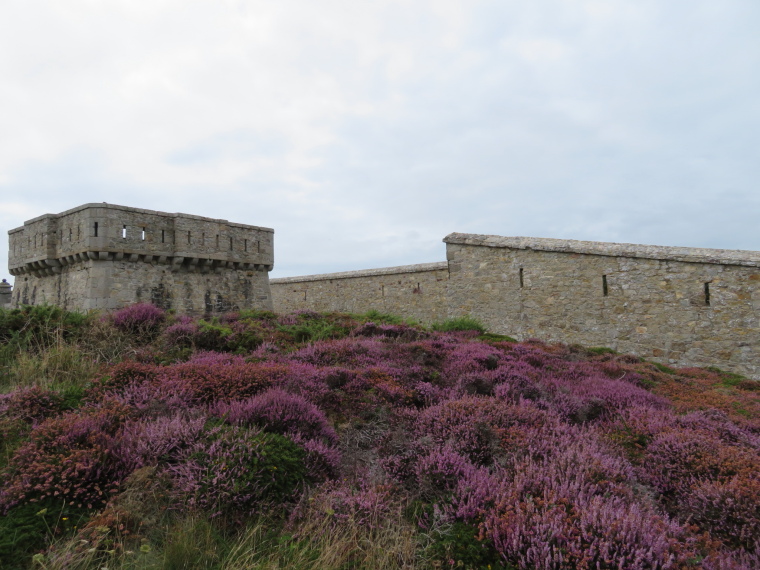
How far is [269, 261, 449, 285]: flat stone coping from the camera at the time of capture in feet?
61.3

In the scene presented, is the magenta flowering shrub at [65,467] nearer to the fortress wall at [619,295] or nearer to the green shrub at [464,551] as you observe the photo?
the green shrub at [464,551]

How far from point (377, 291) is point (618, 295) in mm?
9962

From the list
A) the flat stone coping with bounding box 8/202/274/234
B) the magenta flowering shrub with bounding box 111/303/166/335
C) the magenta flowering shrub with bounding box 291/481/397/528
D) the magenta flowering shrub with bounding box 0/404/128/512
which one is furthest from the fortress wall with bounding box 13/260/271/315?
the magenta flowering shrub with bounding box 291/481/397/528

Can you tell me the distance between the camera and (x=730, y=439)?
496 cm

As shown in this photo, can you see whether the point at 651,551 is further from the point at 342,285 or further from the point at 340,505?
the point at 342,285

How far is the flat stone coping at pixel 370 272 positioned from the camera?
61.3 feet

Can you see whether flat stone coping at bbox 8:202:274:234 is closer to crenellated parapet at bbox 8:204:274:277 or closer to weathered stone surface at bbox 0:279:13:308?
crenellated parapet at bbox 8:204:274:277

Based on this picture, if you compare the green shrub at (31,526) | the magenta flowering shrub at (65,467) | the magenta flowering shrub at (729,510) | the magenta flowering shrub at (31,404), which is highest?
the magenta flowering shrub at (31,404)

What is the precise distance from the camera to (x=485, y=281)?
45.5 feet

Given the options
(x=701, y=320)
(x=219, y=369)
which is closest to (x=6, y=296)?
(x=219, y=369)

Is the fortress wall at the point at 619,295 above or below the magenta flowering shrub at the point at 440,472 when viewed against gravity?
above

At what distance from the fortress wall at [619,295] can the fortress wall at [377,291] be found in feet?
13.9

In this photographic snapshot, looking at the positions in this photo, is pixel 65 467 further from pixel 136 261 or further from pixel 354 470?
pixel 136 261

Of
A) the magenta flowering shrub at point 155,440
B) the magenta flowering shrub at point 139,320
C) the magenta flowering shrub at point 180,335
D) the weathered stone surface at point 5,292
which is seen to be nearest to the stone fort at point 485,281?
the weathered stone surface at point 5,292
